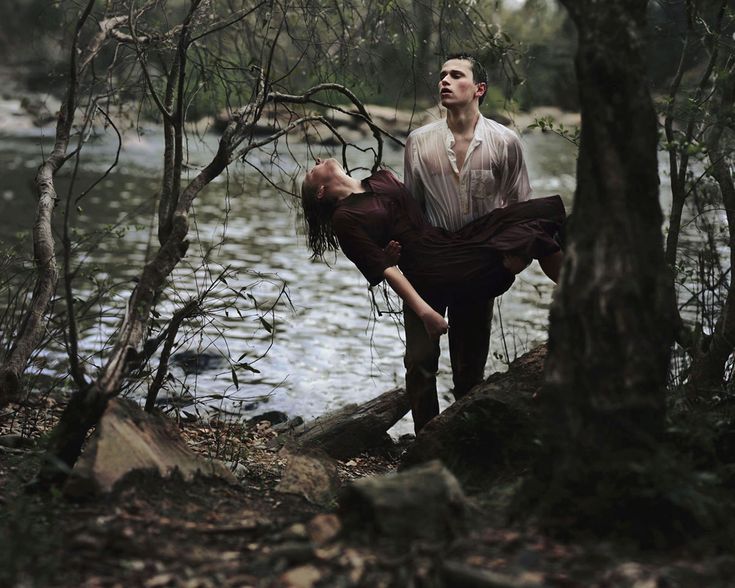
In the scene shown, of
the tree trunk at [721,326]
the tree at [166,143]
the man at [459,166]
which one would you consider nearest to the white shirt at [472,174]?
the man at [459,166]

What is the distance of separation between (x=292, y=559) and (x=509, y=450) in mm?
1731

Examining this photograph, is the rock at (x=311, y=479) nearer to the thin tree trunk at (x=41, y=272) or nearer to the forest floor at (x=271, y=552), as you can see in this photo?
the forest floor at (x=271, y=552)

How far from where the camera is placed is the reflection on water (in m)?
6.53

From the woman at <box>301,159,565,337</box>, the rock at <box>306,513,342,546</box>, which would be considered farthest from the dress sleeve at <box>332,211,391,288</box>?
the rock at <box>306,513,342,546</box>

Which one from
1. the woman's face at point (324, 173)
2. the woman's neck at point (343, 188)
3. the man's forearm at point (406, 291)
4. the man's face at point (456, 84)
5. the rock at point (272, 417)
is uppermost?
the man's face at point (456, 84)

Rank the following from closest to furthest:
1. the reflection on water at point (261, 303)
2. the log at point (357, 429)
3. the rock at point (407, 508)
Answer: the rock at point (407, 508) < the log at point (357, 429) < the reflection on water at point (261, 303)

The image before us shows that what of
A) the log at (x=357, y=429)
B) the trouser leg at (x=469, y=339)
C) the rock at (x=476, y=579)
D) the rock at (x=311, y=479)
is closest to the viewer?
the rock at (x=476, y=579)

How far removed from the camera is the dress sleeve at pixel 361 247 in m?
4.48

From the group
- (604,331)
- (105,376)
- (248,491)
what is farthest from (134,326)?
(604,331)

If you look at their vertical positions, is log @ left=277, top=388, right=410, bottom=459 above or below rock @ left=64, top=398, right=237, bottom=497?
below

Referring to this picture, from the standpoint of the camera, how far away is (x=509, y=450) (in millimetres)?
4344

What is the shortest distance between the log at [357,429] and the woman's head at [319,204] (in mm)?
1544

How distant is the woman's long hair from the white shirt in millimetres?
512

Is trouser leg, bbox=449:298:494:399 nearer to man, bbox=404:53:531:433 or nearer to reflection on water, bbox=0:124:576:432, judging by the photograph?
man, bbox=404:53:531:433
